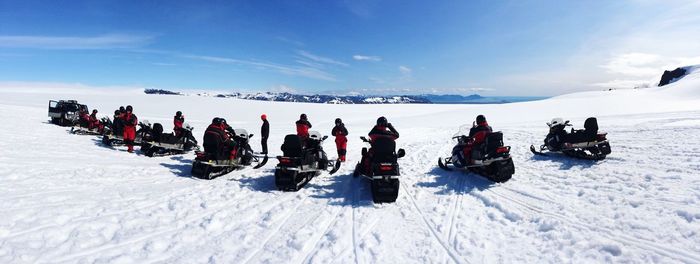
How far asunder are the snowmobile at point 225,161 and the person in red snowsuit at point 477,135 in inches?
236

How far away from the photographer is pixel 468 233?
504cm

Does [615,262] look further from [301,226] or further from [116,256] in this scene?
[116,256]

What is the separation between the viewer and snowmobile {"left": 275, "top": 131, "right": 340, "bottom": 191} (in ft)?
24.2

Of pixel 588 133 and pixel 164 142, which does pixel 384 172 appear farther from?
pixel 164 142

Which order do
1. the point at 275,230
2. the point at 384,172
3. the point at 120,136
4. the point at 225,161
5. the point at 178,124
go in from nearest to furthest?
the point at 275,230, the point at 384,172, the point at 225,161, the point at 178,124, the point at 120,136

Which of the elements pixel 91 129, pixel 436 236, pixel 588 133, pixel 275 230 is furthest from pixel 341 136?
pixel 91 129

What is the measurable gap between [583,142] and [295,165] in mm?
8406

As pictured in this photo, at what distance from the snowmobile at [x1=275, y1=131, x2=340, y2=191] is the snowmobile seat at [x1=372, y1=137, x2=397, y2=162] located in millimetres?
1831

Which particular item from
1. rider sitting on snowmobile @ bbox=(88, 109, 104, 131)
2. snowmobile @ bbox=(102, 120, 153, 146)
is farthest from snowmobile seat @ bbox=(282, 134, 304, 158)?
rider sitting on snowmobile @ bbox=(88, 109, 104, 131)

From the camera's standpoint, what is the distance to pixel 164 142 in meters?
11.7

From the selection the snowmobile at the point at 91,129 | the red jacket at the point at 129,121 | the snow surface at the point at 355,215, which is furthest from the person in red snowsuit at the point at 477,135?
the snowmobile at the point at 91,129

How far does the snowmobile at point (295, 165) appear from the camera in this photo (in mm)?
7379

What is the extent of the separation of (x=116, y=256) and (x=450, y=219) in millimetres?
4919

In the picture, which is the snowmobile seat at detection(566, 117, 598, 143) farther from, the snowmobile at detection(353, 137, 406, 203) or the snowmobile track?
the snowmobile at detection(353, 137, 406, 203)
